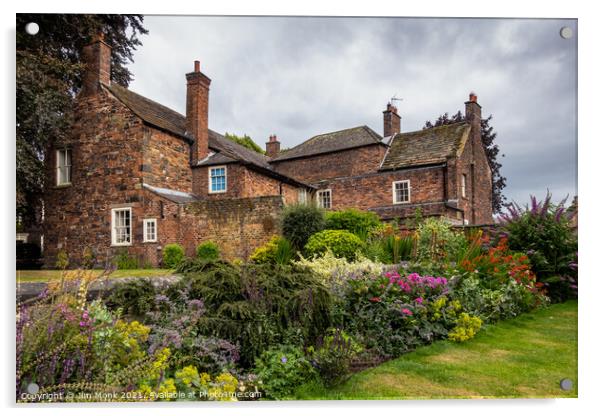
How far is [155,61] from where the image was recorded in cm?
564

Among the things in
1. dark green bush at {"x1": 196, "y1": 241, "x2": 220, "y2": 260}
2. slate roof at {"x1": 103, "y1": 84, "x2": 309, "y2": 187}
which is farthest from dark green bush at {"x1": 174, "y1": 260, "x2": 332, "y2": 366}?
slate roof at {"x1": 103, "y1": 84, "x2": 309, "y2": 187}

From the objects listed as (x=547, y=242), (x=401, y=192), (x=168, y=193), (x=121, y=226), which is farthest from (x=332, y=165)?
(x=121, y=226)

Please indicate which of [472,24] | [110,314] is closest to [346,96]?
[472,24]

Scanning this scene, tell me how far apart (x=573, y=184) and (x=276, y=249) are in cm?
584

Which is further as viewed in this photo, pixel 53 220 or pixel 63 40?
pixel 53 220

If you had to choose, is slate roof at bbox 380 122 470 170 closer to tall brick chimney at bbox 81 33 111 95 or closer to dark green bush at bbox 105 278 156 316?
tall brick chimney at bbox 81 33 111 95

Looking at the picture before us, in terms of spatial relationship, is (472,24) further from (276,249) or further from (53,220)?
(53,220)

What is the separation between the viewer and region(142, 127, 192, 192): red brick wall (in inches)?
439

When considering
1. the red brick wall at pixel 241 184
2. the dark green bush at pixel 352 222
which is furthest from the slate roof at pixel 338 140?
the dark green bush at pixel 352 222

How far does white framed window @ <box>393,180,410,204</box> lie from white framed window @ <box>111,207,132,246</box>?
13.7m

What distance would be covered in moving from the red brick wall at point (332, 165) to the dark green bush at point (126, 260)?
10.3 m

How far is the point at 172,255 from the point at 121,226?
1.42 metres

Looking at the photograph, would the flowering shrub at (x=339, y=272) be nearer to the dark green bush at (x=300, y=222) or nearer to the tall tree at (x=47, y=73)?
the dark green bush at (x=300, y=222)

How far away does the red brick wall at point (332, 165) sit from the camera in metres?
18.1
